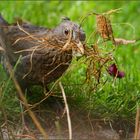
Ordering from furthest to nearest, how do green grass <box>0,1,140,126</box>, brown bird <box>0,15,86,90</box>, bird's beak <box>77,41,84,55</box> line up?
green grass <box>0,1,140,126</box>, brown bird <box>0,15,86,90</box>, bird's beak <box>77,41,84,55</box>

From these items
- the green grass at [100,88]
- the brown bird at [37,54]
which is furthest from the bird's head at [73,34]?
the green grass at [100,88]

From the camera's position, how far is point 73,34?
3.97 m

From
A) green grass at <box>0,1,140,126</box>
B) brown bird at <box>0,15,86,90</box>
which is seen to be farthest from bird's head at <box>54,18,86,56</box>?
green grass at <box>0,1,140,126</box>

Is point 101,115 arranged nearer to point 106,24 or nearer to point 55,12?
point 106,24

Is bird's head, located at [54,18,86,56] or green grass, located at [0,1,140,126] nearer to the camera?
bird's head, located at [54,18,86,56]

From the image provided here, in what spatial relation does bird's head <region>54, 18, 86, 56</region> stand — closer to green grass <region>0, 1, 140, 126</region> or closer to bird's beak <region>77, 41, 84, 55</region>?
bird's beak <region>77, 41, 84, 55</region>

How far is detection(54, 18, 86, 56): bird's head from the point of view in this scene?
3650mm

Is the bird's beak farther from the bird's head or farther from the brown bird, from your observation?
the brown bird

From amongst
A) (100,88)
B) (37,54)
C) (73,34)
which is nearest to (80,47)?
(73,34)

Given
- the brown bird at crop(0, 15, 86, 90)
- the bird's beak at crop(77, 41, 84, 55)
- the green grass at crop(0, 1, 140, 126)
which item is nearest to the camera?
the bird's beak at crop(77, 41, 84, 55)

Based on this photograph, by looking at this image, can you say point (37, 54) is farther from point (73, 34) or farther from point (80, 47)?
point (80, 47)

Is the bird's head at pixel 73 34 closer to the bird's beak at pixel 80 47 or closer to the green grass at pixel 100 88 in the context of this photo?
the bird's beak at pixel 80 47

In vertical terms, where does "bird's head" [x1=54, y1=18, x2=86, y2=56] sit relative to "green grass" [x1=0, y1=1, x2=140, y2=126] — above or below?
above

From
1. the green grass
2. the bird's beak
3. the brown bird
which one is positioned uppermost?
the bird's beak
